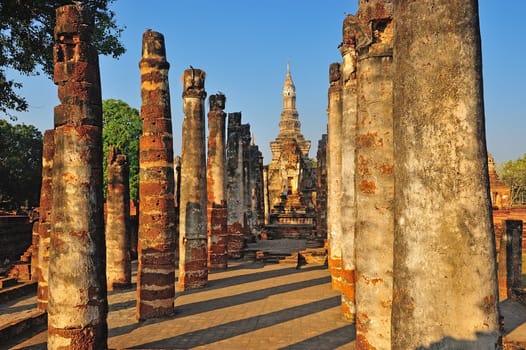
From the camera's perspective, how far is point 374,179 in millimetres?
5062

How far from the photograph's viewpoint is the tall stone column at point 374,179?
4.68m

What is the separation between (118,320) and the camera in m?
9.90

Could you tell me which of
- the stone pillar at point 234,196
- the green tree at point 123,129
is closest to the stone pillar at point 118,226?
the stone pillar at point 234,196

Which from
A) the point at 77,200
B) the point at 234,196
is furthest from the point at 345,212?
the point at 234,196

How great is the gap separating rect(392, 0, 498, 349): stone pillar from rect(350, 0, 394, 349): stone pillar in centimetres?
210

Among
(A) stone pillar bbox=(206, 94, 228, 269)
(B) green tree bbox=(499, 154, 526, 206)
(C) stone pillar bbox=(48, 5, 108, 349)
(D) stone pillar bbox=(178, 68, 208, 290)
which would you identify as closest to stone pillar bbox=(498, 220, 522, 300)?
(D) stone pillar bbox=(178, 68, 208, 290)

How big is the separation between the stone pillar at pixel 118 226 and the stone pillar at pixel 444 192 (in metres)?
12.3

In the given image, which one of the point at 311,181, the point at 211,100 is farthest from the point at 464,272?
the point at 311,181

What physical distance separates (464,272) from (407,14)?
1532 millimetres

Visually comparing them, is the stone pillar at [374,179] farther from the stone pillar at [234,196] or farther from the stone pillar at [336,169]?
the stone pillar at [234,196]

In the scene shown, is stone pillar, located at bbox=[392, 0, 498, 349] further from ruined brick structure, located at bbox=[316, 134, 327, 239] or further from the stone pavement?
ruined brick structure, located at bbox=[316, 134, 327, 239]

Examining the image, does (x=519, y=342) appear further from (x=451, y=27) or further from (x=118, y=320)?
(x=118, y=320)

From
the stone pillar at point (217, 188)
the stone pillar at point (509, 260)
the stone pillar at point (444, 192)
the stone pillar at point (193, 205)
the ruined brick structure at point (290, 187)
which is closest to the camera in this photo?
the stone pillar at point (444, 192)

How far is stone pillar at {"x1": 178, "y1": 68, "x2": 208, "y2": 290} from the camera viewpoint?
1311 cm
